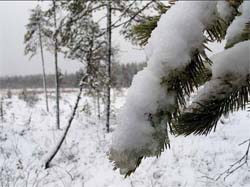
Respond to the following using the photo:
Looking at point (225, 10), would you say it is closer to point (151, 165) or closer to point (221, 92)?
point (221, 92)

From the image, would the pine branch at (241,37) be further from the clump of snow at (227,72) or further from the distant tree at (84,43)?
the distant tree at (84,43)

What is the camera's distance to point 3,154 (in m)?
8.21

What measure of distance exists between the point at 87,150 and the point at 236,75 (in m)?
7.99

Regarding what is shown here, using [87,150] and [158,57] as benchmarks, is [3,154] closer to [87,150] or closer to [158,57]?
[87,150]

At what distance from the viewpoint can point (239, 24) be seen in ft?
3.37

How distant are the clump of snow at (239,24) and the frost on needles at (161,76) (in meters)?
0.29

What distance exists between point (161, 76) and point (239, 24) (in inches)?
17.5

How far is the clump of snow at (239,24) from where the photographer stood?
0.99 m

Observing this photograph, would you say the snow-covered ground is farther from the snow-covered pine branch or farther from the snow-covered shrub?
the snow-covered shrub

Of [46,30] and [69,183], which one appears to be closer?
[69,183]

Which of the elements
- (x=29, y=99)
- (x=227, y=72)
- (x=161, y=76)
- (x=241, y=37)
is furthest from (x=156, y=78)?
(x=29, y=99)

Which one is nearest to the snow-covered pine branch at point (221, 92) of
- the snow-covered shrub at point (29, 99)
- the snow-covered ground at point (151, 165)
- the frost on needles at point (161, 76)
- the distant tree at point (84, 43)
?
the frost on needles at point (161, 76)

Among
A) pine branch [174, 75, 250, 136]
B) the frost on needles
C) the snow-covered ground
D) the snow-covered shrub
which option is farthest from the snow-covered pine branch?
the snow-covered shrub

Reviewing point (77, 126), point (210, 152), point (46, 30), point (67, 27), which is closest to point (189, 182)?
point (210, 152)
